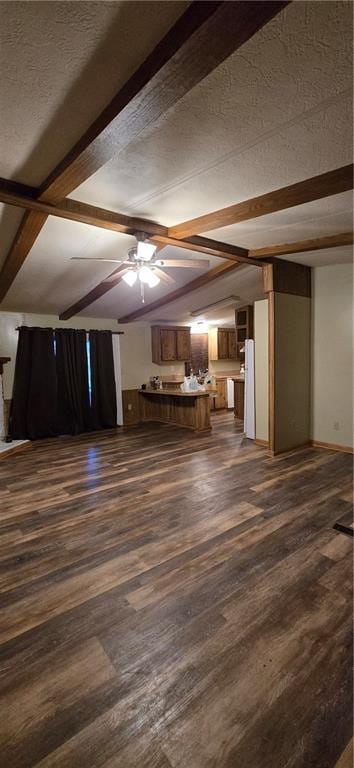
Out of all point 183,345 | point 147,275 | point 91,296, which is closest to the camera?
point 147,275

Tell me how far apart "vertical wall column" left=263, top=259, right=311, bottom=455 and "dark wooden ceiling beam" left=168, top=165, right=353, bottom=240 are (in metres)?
1.57

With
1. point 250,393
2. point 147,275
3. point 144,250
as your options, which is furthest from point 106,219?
point 250,393

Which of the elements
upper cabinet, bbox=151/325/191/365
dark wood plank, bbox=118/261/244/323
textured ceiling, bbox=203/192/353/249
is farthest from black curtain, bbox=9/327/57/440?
textured ceiling, bbox=203/192/353/249

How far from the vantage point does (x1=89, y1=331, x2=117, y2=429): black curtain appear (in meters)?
6.65

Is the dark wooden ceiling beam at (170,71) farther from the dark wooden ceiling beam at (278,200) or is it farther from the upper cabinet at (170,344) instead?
the upper cabinet at (170,344)

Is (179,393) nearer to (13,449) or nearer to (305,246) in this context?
(13,449)

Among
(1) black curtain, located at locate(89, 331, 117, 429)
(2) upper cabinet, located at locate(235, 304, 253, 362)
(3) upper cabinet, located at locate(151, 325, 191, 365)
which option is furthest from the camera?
(3) upper cabinet, located at locate(151, 325, 191, 365)

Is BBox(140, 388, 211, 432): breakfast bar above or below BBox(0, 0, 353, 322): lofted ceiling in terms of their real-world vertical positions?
below

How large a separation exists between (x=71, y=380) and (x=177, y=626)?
518 centimetres

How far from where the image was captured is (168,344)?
300 inches

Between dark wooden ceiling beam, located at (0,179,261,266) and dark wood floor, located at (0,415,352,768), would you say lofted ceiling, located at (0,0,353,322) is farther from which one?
dark wood floor, located at (0,415,352,768)

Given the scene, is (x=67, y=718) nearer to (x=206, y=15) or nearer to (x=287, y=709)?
(x=287, y=709)

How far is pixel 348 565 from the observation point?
222 centimetres

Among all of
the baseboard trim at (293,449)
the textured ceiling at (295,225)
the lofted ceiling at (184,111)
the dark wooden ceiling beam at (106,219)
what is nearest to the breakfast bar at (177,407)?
the baseboard trim at (293,449)
